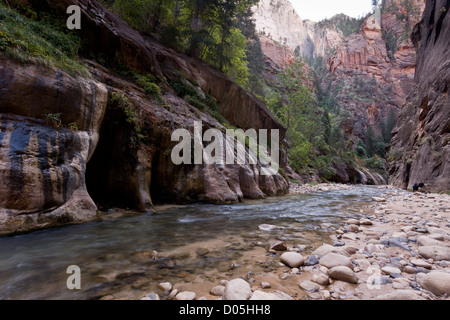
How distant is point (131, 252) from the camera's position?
3.02 m

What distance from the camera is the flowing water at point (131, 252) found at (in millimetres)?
2080

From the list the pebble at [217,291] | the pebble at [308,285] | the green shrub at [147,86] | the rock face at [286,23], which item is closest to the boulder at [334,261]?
the pebble at [308,285]

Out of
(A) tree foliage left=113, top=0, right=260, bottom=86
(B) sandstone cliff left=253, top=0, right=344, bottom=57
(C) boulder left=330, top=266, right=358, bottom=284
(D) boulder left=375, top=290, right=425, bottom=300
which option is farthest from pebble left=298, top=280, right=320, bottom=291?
(B) sandstone cliff left=253, top=0, right=344, bottom=57

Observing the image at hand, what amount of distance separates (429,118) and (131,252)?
21410 mm

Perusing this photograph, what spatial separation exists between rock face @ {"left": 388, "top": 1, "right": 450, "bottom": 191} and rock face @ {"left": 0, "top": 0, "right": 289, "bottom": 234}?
10119 mm

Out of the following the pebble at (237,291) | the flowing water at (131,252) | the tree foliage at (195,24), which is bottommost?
the flowing water at (131,252)

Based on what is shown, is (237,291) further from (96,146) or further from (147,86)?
(147,86)

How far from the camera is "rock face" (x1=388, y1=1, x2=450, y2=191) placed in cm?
1267

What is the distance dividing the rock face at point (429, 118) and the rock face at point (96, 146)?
1012cm

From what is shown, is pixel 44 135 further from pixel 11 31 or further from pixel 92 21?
pixel 92 21

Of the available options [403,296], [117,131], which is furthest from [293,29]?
[403,296]

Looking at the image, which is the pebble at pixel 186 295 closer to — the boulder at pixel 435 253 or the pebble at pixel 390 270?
the pebble at pixel 390 270

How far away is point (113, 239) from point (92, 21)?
8.13 m

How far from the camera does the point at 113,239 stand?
3.64 m
